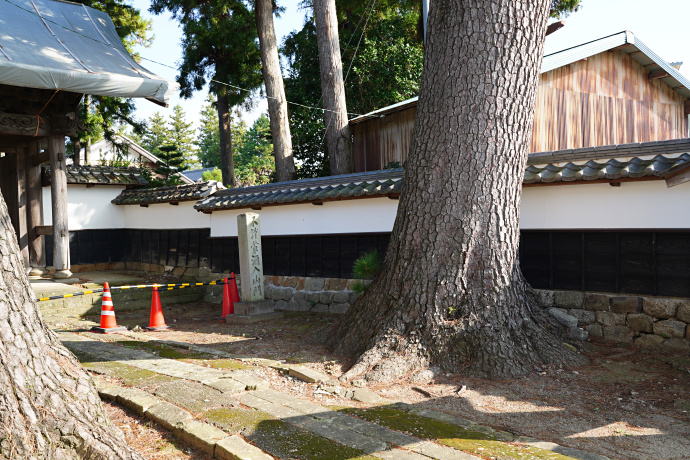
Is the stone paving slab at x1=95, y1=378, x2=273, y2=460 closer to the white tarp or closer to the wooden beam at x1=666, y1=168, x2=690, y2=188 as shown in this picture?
the wooden beam at x1=666, y1=168, x2=690, y2=188

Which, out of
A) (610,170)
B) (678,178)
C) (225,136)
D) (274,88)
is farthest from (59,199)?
(678,178)

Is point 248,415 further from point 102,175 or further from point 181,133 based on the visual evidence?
point 181,133

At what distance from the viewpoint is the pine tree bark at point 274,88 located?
14094mm

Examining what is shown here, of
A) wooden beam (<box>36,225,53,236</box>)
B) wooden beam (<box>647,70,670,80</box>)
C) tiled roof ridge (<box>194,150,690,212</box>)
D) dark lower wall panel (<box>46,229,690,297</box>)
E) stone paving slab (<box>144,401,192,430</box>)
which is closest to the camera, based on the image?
stone paving slab (<box>144,401,192,430</box>)

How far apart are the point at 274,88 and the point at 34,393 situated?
12172mm

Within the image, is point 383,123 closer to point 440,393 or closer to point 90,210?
point 90,210

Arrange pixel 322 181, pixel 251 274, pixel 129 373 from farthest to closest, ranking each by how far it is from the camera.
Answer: pixel 322 181, pixel 251 274, pixel 129 373

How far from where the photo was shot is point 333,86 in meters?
14.0

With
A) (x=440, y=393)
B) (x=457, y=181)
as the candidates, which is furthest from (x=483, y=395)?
(x=457, y=181)

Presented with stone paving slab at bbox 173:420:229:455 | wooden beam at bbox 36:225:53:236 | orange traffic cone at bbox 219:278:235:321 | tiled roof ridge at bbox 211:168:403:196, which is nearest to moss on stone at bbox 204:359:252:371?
stone paving slab at bbox 173:420:229:455

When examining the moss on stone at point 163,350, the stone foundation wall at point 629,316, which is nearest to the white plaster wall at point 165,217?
the moss on stone at point 163,350

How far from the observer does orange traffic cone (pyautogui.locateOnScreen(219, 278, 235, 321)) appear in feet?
34.2

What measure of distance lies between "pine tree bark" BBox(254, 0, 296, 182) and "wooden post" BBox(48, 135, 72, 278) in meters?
5.12

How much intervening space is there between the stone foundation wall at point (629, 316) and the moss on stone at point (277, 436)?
4314 millimetres
